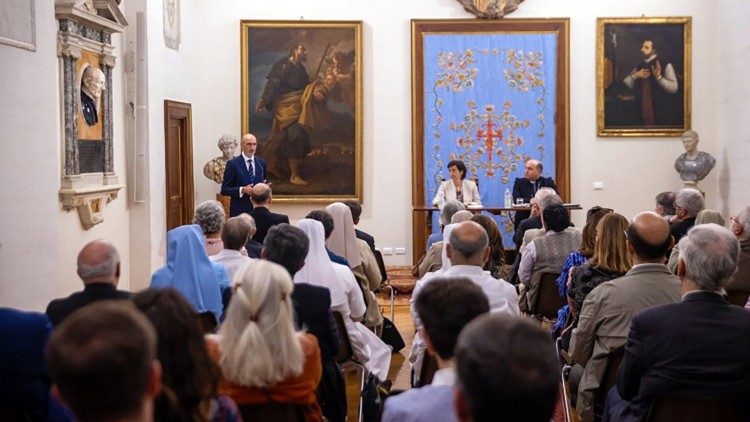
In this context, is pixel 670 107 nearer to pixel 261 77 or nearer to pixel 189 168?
pixel 261 77

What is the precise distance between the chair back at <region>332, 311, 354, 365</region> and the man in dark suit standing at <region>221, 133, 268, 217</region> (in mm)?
7082

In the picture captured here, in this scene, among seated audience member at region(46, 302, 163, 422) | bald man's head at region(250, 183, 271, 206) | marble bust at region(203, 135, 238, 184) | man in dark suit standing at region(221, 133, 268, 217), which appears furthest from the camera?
marble bust at region(203, 135, 238, 184)

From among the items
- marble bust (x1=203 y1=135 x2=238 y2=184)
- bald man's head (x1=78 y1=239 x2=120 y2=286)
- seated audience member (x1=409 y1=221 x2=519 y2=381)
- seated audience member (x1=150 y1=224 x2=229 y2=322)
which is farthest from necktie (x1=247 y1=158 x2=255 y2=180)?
bald man's head (x1=78 y1=239 x2=120 y2=286)

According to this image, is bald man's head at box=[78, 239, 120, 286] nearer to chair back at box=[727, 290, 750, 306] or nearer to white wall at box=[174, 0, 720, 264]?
chair back at box=[727, 290, 750, 306]

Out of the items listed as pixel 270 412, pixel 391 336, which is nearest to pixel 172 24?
pixel 391 336

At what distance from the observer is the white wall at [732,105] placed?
48.3ft

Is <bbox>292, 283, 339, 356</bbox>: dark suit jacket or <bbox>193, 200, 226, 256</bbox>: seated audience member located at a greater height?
→ <bbox>193, 200, 226, 256</bbox>: seated audience member

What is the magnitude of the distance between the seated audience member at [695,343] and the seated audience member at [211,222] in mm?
4025

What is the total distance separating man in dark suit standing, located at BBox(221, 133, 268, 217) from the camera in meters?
13.7

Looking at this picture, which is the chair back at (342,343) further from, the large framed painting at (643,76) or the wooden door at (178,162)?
the large framed painting at (643,76)

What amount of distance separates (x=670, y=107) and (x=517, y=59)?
2.46 m

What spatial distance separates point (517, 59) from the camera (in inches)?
631

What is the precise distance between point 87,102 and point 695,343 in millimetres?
8678

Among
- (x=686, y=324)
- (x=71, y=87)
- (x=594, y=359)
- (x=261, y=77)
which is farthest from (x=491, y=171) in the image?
(x=686, y=324)
